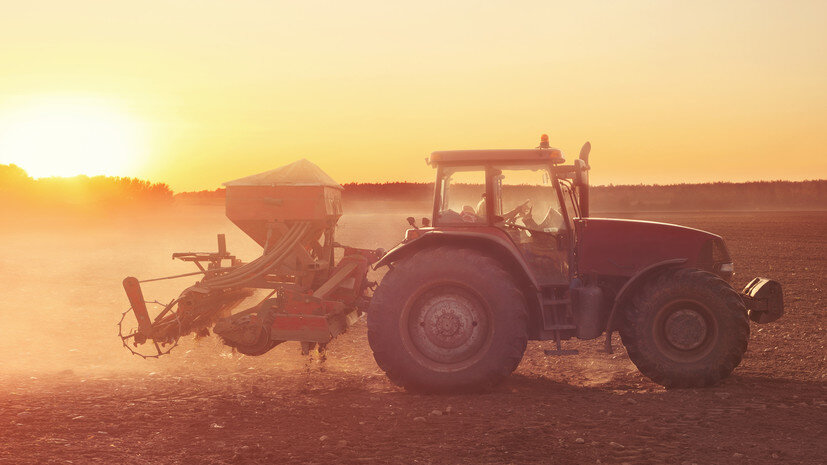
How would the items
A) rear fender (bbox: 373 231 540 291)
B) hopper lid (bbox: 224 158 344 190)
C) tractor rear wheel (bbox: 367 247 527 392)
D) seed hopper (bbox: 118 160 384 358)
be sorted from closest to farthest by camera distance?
1. tractor rear wheel (bbox: 367 247 527 392)
2. rear fender (bbox: 373 231 540 291)
3. seed hopper (bbox: 118 160 384 358)
4. hopper lid (bbox: 224 158 344 190)

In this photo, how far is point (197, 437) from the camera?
23.3 ft

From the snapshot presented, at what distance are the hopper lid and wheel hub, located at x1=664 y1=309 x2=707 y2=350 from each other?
4.67 m

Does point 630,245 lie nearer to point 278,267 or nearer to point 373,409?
point 373,409

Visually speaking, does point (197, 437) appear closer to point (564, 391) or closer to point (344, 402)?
point (344, 402)

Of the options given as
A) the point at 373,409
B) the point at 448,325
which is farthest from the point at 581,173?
the point at 373,409

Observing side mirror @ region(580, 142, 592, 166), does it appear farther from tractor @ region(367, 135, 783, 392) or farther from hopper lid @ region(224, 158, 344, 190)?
hopper lid @ region(224, 158, 344, 190)

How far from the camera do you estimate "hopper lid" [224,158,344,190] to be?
9758mm

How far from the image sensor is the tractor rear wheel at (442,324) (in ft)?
26.2

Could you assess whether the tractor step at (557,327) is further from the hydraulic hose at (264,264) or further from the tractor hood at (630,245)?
the hydraulic hose at (264,264)

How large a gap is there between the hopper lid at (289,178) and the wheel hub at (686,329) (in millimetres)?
4665

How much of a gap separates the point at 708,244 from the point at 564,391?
2.46m

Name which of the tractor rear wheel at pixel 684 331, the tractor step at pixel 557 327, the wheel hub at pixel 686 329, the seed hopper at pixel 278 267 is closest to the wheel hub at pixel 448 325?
the tractor step at pixel 557 327

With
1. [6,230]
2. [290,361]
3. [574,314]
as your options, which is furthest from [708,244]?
[6,230]

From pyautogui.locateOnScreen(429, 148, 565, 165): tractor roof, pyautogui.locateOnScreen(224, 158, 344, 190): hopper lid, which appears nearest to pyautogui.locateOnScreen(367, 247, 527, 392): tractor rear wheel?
pyautogui.locateOnScreen(429, 148, 565, 165): tractor roof
